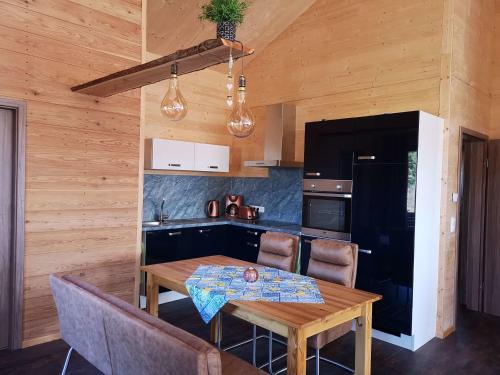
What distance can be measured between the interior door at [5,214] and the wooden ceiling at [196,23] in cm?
195

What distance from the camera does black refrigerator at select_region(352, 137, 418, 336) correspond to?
3.50 m

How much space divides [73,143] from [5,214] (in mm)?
782

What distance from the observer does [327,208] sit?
4.13 meters

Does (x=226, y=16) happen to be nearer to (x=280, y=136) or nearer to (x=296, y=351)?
(x=296, y=351)

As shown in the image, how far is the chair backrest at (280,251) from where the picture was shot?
3285 millimetres

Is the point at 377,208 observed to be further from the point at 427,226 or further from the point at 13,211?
the point at 13,211

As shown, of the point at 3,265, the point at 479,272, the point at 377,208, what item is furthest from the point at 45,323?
the point at 479,272

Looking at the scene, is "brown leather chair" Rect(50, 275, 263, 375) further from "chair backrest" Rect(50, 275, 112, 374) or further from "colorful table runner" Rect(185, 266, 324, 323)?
"colorful table runner" Rect(185, 266, 324, 323)

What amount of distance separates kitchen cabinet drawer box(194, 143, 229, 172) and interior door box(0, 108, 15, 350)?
2.22 m

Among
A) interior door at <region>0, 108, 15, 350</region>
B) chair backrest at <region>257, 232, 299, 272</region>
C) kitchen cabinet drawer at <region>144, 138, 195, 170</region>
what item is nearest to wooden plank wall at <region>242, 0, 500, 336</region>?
kitchen cabinet drawer at <region>144, 138, 195, 170</region>

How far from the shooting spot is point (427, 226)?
3.65m

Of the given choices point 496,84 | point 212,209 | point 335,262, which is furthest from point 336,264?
point 496,84

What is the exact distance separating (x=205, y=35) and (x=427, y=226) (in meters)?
3.28

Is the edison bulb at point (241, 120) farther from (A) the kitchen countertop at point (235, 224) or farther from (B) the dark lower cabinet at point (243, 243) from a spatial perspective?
(B) the dark lower cabinet at point (243, 243)
